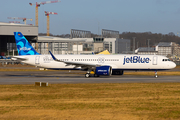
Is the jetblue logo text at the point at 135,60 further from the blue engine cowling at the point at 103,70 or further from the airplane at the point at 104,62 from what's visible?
the blue engine cowling at the point at 103,70

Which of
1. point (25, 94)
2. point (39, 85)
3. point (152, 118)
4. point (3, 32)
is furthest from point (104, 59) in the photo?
point (3, 32)

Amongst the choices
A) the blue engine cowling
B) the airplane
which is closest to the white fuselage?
the airplane

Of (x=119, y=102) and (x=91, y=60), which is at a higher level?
(x=91, y=60)

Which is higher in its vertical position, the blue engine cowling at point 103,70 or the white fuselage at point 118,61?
the white fuselage at point 118,61

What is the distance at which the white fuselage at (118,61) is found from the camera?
142ft

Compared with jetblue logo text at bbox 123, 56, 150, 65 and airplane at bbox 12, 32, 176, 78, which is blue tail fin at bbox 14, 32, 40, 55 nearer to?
airplane at bbox 12, 32, 176, 78

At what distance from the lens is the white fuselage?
43.2 m

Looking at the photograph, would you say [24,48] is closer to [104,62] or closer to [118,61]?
[104,62]

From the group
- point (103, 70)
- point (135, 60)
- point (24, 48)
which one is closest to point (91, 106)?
point (103, 70)

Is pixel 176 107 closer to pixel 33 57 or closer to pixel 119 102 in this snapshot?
pixel 119 102

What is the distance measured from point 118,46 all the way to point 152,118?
593 feet

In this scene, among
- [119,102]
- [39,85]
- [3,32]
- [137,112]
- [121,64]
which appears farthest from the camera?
[3,32]

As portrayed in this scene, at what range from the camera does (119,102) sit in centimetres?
1947

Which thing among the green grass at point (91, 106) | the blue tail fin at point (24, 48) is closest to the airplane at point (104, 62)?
the blue tail fin at point (24, 48)
